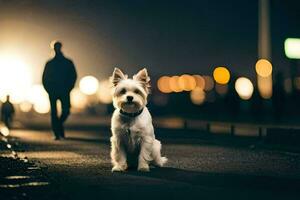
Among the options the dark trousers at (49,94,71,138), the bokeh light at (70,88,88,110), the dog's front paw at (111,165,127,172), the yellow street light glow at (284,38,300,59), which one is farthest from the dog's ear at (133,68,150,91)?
the bokeh light at (70,88,88,110)

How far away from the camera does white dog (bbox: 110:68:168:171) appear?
11594 mm

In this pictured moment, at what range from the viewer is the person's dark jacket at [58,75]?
20984mm

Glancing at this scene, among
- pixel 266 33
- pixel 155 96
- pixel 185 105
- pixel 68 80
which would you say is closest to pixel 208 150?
pixel 68 80

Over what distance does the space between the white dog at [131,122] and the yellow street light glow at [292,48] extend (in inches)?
1226

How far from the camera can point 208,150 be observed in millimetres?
17422

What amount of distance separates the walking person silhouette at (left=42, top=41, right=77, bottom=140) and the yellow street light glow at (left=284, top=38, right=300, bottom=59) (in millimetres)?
23011

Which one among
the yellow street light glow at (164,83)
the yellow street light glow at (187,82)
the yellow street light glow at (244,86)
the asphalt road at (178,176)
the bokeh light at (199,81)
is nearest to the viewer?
the asphalt road at (178,176)

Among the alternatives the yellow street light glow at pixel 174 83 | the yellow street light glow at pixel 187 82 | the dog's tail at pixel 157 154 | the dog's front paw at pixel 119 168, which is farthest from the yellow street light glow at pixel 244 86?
the dog's front paw at pixel 119 168

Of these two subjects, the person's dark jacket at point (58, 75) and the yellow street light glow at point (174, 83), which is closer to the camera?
the person's dark jacket at point (58, 75)

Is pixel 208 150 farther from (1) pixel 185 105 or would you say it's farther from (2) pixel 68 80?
(1) pixel 185 105

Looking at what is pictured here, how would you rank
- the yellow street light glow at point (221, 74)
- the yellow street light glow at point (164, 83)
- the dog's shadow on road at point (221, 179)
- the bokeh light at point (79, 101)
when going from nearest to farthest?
the dog's shadow on road at point (221, 179), the yellow street light glow at point (221, 74), the bokeh light at point (79, 101), the yellow street light glow at point (164, 83)

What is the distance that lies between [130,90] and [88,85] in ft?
446

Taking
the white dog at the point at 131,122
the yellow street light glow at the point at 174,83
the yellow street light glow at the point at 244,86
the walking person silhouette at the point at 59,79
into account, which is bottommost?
the white dog at the point at 131,122

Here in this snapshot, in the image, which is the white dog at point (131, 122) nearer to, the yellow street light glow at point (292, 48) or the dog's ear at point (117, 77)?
the dog's ear at point (117, 77)
